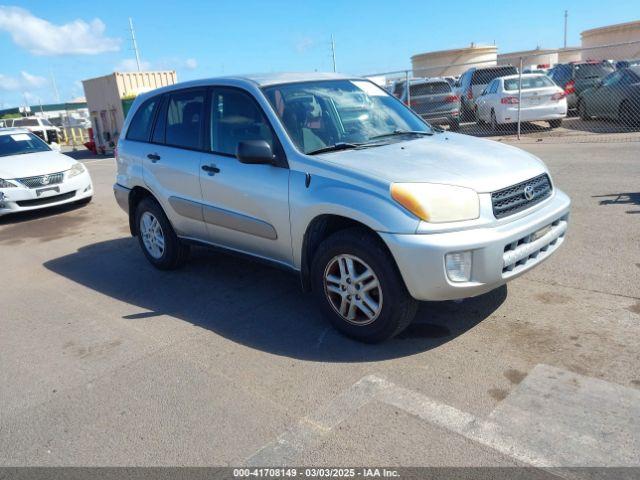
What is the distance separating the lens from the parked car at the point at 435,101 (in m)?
15.5

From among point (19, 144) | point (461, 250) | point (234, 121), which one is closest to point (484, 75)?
point (19, 144)

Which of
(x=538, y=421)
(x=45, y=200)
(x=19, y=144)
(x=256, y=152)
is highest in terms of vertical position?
Result: (x=256, y=152)

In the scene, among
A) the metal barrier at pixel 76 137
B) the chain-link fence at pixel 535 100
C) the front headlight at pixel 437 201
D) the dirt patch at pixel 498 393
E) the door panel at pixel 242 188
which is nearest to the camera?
the dirt patch at pixel 498 393

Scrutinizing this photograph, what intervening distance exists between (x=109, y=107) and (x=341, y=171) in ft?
78.3

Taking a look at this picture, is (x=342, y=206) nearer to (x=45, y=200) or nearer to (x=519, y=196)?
(x=519, y=196)

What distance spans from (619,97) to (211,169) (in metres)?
12.7

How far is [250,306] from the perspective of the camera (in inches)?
185

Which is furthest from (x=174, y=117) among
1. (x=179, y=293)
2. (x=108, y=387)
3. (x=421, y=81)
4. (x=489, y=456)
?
(x=421, y=81)

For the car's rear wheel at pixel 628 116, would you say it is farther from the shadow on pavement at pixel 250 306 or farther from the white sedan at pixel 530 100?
the shadow on pavement at pixel 250 306

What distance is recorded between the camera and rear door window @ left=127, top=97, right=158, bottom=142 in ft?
18.8

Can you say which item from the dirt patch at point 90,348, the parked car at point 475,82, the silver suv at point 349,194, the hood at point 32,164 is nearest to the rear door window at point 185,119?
the silver suv at point 349,194

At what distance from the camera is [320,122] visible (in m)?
4.38

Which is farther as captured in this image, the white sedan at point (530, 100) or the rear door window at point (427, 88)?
the rear door window at point (427, 88)

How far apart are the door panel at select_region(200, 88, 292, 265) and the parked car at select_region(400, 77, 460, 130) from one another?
11.5 meters
